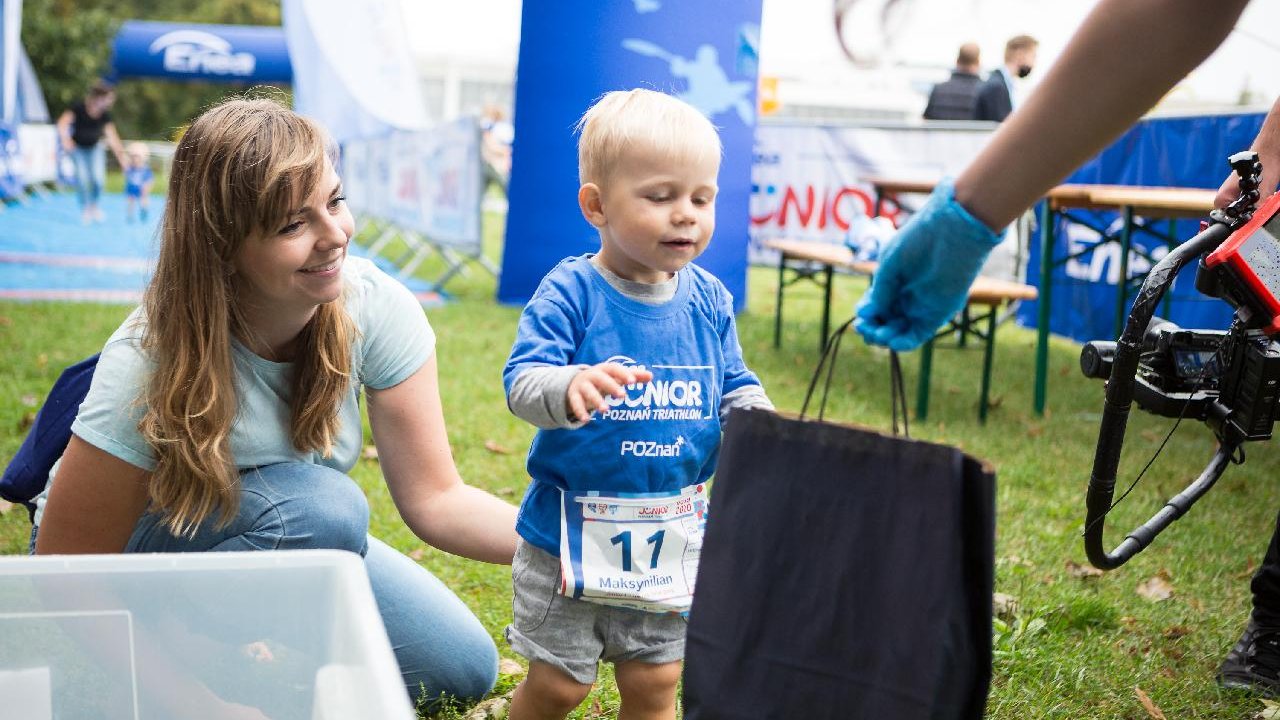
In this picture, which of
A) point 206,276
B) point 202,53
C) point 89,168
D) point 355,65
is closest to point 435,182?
point 355,65

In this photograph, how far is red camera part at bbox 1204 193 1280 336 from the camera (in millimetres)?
1751

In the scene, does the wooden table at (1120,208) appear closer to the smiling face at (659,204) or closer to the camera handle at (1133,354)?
the camera handle at (1133,354)

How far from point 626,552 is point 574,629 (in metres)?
0.17

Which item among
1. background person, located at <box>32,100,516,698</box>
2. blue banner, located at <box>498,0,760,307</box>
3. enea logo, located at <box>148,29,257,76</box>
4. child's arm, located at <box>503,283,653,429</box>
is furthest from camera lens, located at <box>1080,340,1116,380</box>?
enea logo, located at <box>148,29,257,76</box>

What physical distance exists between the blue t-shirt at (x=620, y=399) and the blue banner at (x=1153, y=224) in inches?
198

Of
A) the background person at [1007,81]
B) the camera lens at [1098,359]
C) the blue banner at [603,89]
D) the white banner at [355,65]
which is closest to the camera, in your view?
the camera lens at [1098,359]

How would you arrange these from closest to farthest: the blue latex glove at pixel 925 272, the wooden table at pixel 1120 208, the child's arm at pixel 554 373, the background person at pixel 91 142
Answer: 1. the blue latex glove at pixel 925 272
2. the child's arm at pixel 554 373
3. the wooden table at pixel 1120 208
4. the background person at pixel 91 142

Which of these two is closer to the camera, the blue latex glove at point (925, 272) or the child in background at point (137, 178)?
the blue latex glove at point (925, 272)

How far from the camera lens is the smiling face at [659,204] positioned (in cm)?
175

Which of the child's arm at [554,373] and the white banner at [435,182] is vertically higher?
the child's arm at [554,373]

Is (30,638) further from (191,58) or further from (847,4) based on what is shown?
(191,58)

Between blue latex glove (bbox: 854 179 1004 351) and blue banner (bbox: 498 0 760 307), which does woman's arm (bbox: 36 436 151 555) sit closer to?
blue latex glove (bbox: 854 179 1004 351)

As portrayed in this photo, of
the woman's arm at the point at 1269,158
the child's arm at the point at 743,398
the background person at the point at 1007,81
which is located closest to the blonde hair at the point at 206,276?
the child's arm at the point at 743,398

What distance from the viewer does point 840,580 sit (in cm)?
132
